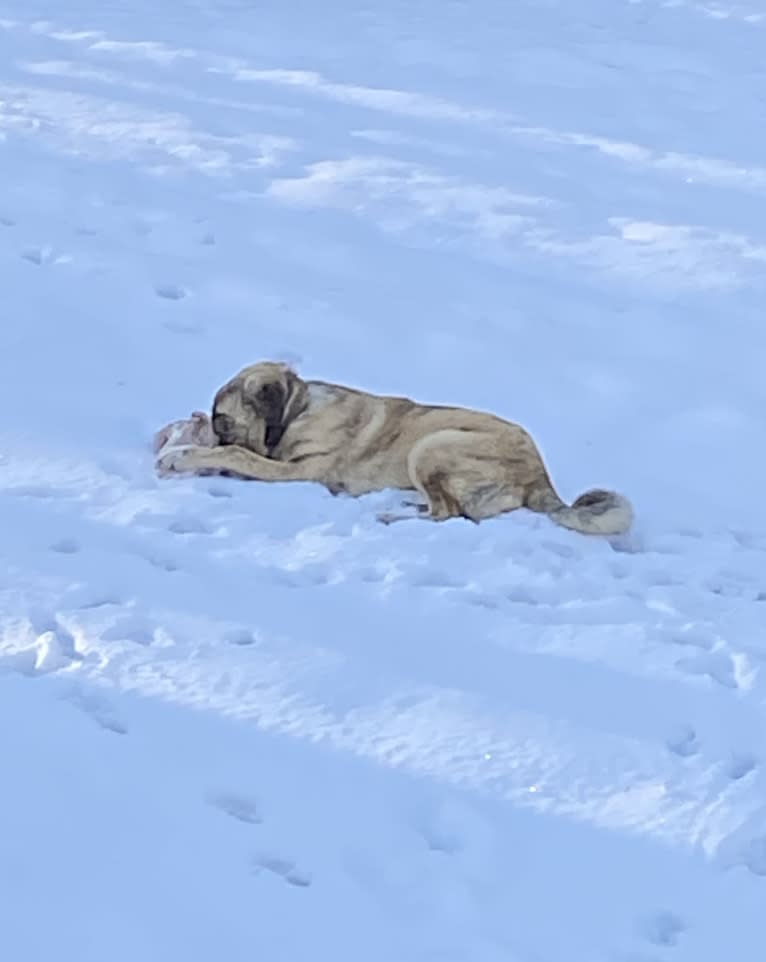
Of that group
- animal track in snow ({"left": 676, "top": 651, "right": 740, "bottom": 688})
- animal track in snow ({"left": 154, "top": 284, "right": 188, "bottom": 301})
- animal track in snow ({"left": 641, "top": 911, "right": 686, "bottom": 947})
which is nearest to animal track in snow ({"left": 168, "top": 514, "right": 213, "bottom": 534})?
animal track in snow ({"left": 676, "top": 651, "right": 740, "bottom": 688})

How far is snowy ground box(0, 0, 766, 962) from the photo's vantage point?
13.7 ft

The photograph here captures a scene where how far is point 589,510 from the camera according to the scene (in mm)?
6328

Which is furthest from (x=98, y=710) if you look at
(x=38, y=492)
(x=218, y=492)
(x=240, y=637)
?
(x=218, y=492)

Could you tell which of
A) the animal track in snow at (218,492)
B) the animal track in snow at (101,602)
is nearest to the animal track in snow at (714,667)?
the animal track in snow at (101,602)

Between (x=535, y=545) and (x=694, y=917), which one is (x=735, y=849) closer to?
(x=694, y=917)

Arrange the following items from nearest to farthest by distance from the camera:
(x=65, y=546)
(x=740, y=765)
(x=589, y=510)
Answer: (x=740, y=765), (x=65, y=546), (x=589, y=510)

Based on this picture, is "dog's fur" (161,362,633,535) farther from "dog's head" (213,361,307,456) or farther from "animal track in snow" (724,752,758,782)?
"animal track in snow" (724,752,758,782)

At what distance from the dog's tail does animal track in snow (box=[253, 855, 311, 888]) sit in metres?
2.41

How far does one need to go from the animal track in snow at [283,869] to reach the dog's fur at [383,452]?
226 cm

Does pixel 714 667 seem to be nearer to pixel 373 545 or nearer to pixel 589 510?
pixel 589 510

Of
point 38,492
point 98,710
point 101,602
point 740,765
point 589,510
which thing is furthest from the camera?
point 589,510

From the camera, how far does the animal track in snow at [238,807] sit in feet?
14.2

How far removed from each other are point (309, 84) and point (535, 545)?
654 centimetres

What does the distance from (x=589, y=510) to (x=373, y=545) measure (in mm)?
840
